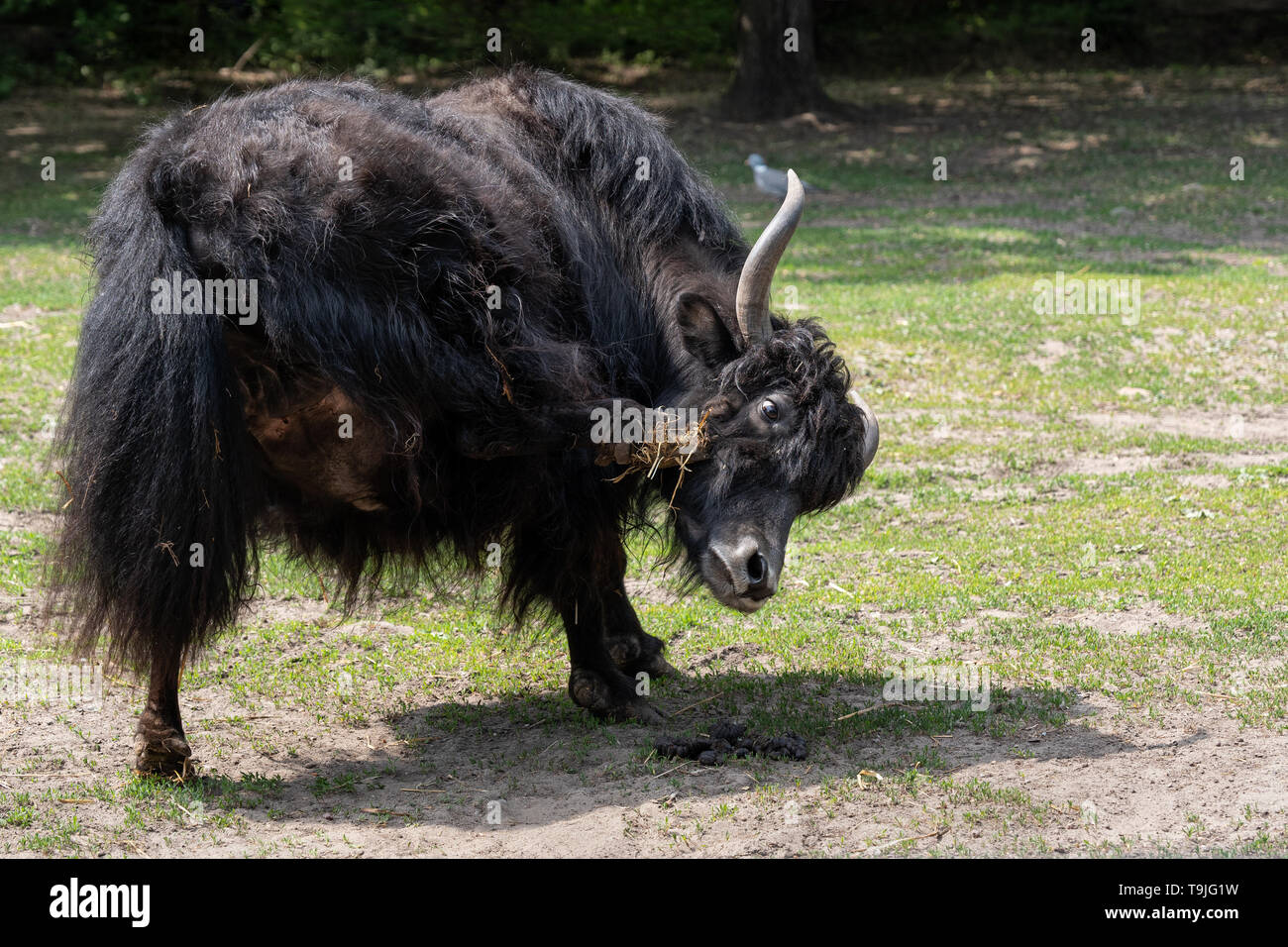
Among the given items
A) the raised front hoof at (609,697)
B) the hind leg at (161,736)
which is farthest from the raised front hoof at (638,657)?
the hind leg at (161,736)

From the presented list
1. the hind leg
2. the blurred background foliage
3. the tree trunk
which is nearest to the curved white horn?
the hind leg

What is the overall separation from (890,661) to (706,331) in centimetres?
190

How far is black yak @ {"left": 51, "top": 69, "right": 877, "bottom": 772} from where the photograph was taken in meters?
4.43

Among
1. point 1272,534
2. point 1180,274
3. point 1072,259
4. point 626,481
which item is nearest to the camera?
point 626,481

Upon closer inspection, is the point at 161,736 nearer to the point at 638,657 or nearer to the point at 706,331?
the point at 638,657

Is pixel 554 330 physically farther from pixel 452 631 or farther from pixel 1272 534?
pixel 1272 534

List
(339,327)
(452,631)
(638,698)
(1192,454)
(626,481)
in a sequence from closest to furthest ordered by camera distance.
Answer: (339,327) < (626,481) < (638,698) < (452,631) < (1192,454)

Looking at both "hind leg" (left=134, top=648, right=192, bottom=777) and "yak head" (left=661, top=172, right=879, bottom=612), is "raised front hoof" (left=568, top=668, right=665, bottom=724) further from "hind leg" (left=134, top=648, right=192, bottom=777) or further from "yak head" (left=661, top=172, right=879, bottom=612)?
"hind leg" (left=134, top=648, right=192, bottom=777)

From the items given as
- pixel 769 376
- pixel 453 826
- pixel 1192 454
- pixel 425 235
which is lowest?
pixel 453 826

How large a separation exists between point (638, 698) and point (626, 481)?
3.38 feet

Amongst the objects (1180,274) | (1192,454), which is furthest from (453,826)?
(1180,274)

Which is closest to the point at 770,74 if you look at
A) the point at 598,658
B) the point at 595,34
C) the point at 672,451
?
the point at 595,34

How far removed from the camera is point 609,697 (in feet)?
18.8

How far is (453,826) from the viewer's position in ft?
15.3
